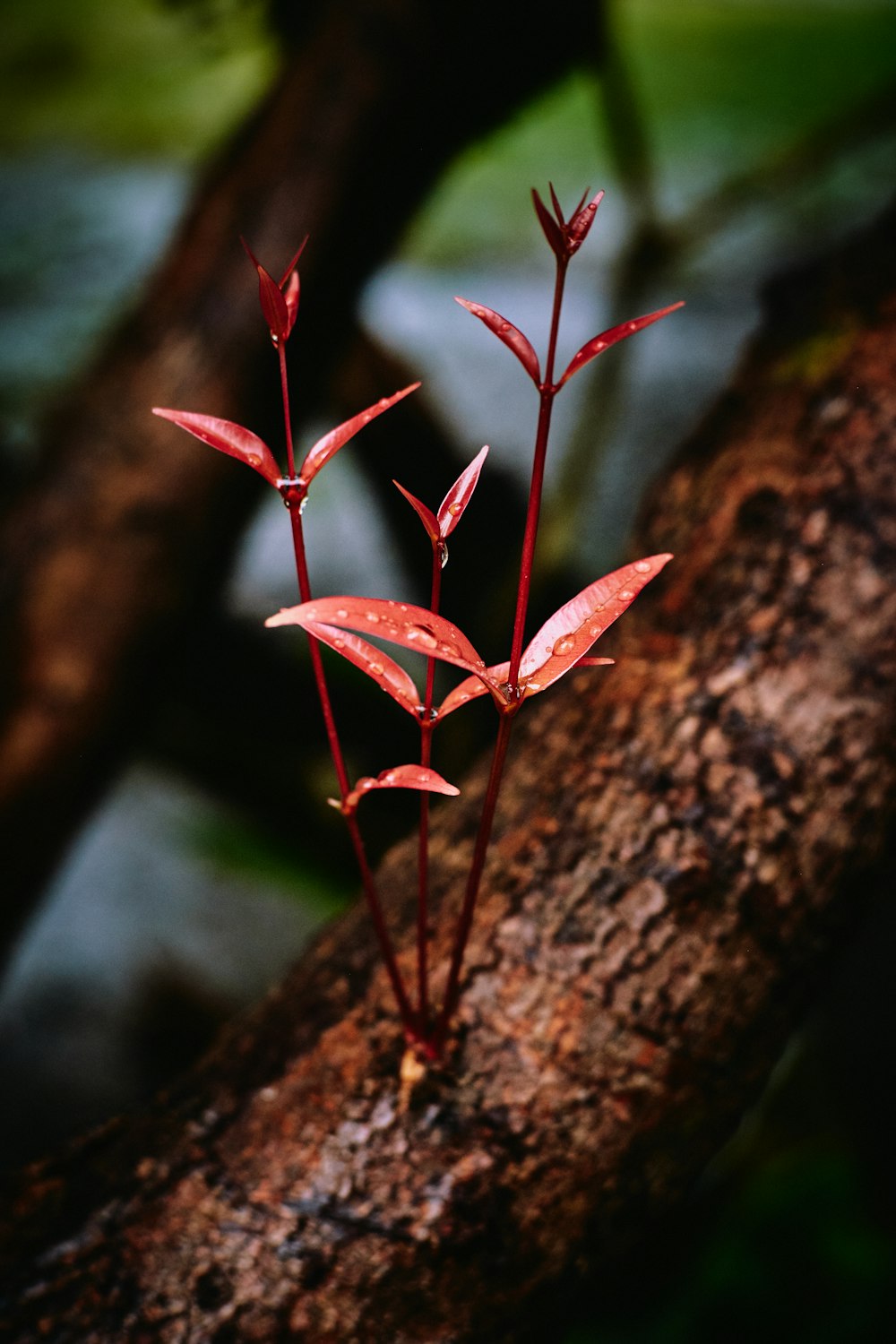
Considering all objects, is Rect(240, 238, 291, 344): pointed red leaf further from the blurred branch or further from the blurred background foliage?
the blurred branch

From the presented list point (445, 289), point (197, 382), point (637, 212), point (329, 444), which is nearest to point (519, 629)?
point (329, 444)

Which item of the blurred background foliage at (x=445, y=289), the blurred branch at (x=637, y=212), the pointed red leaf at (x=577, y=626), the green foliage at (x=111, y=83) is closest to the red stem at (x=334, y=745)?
the pointed red leaf at (x=577, y=626)

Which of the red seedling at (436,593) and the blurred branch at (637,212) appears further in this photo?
the blurred branch at (637,212)

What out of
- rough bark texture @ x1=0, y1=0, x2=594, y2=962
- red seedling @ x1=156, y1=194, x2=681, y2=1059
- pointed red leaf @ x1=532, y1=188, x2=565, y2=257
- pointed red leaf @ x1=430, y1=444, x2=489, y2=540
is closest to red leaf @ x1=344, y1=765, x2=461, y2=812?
red seedling @ x1=156, y1=194, x2=681, y2=1059

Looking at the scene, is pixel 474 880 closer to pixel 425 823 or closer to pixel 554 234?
pixel 425 823

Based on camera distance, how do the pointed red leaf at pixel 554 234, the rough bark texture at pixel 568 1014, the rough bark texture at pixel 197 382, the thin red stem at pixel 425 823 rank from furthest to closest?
1. the rough bark texture at pixel 197 382
2. the rough bark texture at pixel 568 1014
3. the thin red stem at pixel 425 823
4. the pointed red leaf at pixel 554 234

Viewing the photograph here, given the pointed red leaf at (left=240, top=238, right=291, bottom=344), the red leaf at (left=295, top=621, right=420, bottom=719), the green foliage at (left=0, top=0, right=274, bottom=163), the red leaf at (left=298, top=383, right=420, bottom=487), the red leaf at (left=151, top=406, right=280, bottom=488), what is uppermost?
the green foliage at (left=0, top=0, right=274, bottom=163)

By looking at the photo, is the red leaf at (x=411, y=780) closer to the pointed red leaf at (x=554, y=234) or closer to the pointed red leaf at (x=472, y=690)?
the pointed red leaf at (x=472, y=690)
